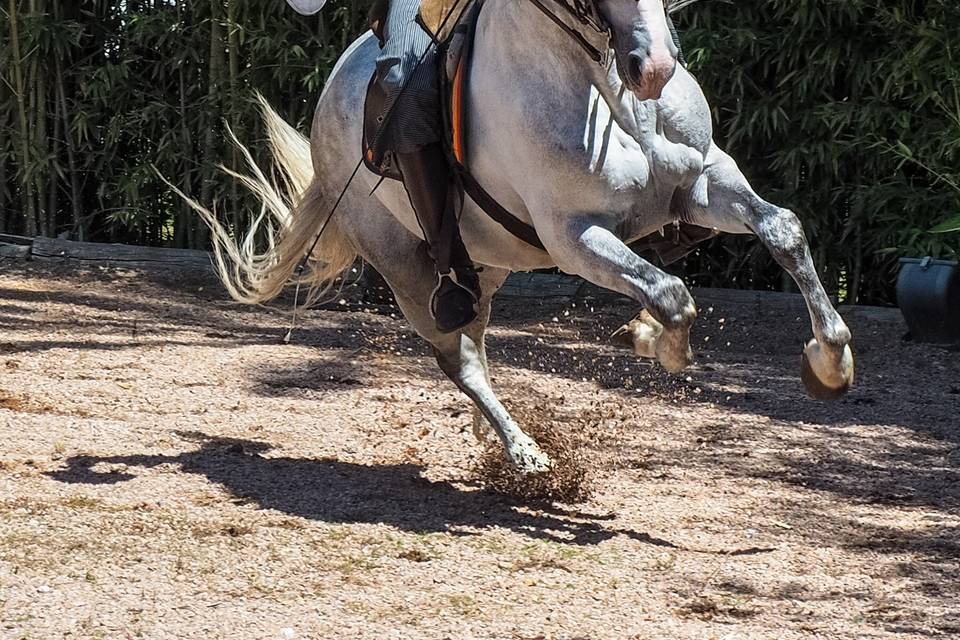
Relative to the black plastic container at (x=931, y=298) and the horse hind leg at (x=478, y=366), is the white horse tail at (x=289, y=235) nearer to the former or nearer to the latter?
the horse hind leg at (x=478, y=366)

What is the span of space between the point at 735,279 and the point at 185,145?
12.9 feet

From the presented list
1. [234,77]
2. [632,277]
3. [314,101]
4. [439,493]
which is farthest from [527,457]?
[234,77]

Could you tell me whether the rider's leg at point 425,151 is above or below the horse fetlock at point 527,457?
above

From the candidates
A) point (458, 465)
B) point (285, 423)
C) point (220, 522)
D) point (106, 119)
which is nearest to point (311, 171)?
point (285, 423)

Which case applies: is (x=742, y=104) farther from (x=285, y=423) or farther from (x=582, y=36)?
(x=582, y=36)

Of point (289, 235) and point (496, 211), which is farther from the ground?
point (496, 211)

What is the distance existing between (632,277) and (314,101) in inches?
236

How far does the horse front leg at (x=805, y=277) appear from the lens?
384 centimetres

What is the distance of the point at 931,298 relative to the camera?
7160 millimetres

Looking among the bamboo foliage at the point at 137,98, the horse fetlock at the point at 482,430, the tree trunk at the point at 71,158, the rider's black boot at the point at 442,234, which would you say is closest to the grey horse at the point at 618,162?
the rider's black boot at the point at 442,234

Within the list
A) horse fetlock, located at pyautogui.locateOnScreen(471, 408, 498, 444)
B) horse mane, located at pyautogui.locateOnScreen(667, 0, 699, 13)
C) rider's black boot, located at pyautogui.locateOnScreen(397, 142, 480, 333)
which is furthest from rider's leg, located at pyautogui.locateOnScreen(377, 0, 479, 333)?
horse mane, located at pyautogui.locateOnScreen(667, 0, 699, 13)

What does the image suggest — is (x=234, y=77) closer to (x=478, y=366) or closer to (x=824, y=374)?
(x=478, y=366)

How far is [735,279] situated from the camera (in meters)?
8.95

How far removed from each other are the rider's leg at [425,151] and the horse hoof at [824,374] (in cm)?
115
